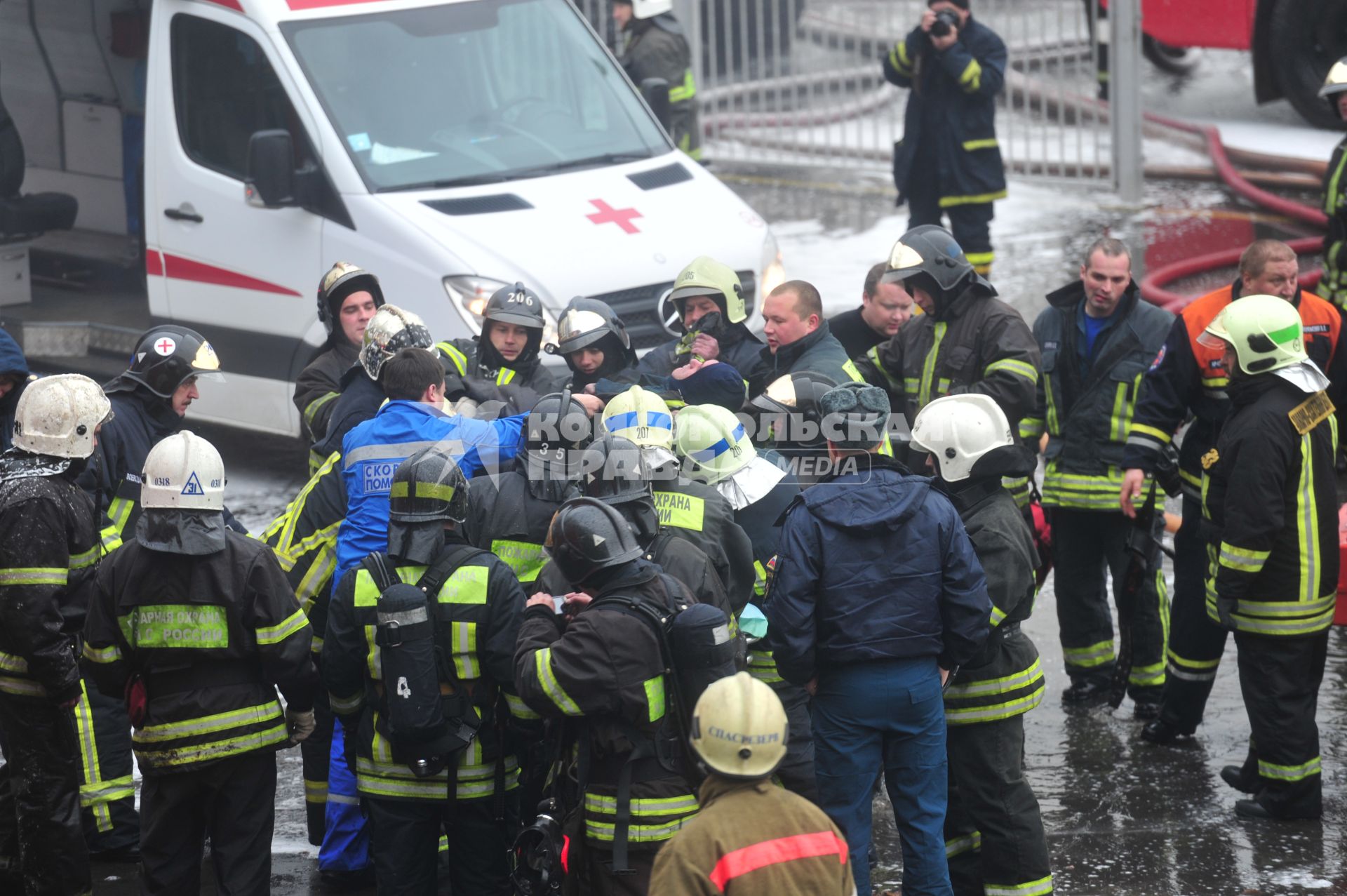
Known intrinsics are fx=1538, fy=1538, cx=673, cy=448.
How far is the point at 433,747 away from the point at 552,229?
3873mm

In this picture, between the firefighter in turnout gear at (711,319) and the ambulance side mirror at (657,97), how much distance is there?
2951 mm

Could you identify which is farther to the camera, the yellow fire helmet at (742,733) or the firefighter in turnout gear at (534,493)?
the firefighter in turnout gear at (534,493)

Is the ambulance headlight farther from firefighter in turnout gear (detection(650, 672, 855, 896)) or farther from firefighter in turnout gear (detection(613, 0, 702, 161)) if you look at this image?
firefighter in turnout gear (detection(650, 672, 855, 896))

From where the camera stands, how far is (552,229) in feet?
25.5

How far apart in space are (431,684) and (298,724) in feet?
1.99

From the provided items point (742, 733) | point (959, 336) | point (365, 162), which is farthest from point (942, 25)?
point (742, 733)

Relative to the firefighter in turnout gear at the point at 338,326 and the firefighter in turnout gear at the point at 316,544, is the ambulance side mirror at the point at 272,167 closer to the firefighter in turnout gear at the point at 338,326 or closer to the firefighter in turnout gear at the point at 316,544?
the firefighter in turnout gear at the point at 338,326

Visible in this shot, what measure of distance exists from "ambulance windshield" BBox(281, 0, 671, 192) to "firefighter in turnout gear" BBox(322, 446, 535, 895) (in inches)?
147

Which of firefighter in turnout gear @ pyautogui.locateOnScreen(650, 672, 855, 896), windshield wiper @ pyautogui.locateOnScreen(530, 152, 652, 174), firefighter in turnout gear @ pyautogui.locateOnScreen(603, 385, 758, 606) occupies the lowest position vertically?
firefighter in turnout gear @ pyautogui.locateOnScreen(650, 672, 855, 896)

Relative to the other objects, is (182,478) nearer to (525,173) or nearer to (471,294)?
(471,294)

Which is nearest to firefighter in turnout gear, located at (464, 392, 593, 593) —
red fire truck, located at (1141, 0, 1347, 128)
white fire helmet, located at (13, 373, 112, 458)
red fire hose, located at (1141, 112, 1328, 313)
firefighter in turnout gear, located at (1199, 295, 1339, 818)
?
white fire helmet, located at (13, 373, 112, 458)

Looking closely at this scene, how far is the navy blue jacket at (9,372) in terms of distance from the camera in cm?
517

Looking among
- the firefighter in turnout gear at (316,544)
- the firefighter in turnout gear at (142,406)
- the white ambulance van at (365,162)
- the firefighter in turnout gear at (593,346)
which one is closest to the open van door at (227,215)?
the white ambulance van at (365,162)

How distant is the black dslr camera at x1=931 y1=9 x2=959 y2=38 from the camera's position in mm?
9570
